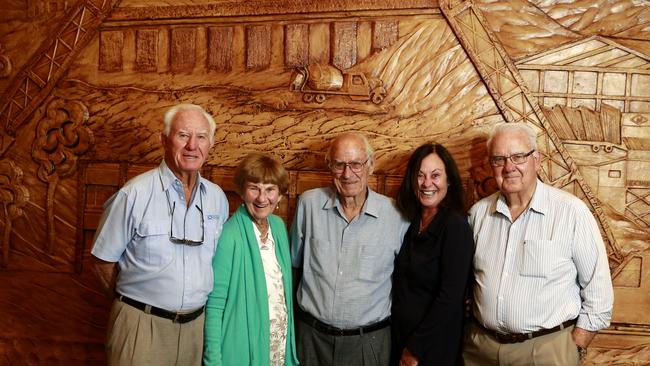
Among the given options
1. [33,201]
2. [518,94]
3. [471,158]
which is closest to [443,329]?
[471,158]

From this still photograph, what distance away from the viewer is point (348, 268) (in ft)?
7.80

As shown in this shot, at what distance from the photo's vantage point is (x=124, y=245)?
2.23 m

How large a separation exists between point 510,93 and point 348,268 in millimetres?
1263

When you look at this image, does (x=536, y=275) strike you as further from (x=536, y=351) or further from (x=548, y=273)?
(x=536, y=351)

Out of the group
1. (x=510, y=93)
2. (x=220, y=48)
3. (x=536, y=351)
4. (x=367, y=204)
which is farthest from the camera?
(x=220, y=48)

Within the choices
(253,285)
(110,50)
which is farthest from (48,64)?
(253,285)

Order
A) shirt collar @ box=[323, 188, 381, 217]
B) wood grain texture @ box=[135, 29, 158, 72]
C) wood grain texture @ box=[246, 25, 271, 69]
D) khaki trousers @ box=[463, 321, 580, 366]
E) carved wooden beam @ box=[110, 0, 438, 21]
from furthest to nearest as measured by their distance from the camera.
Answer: wood grain texture @ box=[135, 29, 158, 72]
wood grain texture @ box=[246, 25, 271, 69]
carved wooden beam @ box=[110, 0, 438, 21]
shirt collar @ box=[323, 188, 381, 217]
khaki trousers @ box=[463, 321, 580, 366]

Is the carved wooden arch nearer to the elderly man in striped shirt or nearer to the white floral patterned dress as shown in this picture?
the white floral patterned dress

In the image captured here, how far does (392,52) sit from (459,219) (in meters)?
1.06

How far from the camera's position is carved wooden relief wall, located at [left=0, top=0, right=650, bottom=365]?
8.99ft

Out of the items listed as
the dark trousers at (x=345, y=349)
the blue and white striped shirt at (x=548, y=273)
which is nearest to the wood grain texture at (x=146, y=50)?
the dark trousers at (x=345, y=349)

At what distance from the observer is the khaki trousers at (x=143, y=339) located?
2.21 metres

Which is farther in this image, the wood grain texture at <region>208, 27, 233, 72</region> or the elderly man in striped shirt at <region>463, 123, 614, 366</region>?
the wood grain texture at <region>208, 27, 233, 72</region>

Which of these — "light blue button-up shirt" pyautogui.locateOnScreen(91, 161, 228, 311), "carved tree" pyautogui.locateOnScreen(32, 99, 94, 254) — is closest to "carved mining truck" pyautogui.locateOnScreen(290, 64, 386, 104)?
"light blue button-up shirt" pyautogui.locateOnScreen(91, 161, 228, 311)
